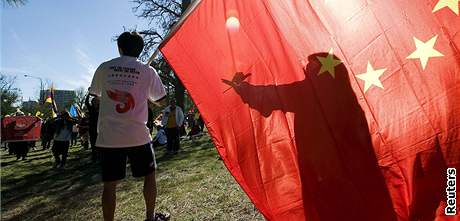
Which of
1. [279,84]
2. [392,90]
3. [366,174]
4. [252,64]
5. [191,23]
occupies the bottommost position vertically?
[366,174]

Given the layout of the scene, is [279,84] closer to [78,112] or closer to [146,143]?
[146,143]

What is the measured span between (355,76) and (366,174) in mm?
831

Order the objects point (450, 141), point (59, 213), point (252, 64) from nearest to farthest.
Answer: point (450, 141)
point (252, 64)
point (59, 213)

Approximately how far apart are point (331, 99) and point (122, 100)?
1816 mm

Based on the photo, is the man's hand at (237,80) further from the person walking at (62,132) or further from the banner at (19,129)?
the banner at (19,129)

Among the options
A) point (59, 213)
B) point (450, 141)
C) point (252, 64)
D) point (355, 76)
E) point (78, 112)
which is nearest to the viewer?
point (450, 141)

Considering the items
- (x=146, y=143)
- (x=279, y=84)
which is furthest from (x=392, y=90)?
(x=146, y=143)

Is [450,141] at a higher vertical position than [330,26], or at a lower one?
lower

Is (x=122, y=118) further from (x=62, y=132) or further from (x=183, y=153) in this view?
(x=183, y=153)

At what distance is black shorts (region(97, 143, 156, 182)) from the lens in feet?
12.1

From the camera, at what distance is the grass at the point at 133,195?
17.7 ft

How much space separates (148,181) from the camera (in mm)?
3949

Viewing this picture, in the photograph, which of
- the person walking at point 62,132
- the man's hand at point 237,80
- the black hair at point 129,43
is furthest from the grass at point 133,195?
the black hair at point 129,43

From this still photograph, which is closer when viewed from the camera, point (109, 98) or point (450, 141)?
point (450, 141)
